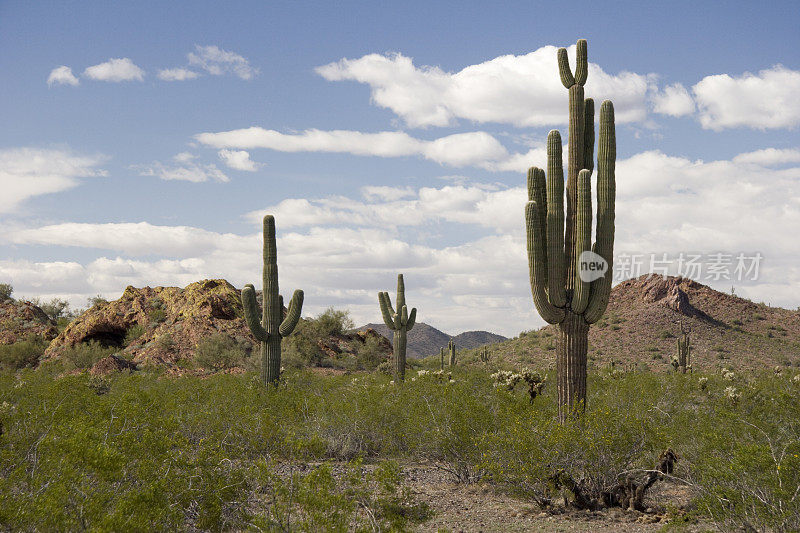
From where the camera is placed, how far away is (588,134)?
12.0 meters

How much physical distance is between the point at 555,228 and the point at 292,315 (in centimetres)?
915

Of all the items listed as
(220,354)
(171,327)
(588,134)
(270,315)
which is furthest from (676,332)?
(588,134)

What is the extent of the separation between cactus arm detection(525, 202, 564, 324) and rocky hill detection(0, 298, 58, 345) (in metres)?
32.5

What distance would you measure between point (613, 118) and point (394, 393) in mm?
7247

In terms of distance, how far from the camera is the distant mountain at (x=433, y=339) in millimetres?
78106

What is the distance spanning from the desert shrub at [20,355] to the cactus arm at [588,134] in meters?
28.9

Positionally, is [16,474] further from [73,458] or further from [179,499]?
[179,499]

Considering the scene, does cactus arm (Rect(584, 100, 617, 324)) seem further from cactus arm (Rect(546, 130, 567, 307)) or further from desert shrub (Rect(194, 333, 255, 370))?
desert shrub (Rect(194, 333, 255, 370))

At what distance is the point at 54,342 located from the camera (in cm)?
3130

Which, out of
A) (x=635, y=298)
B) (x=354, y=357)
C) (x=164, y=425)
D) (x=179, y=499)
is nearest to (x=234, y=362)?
(x=354, y=357)

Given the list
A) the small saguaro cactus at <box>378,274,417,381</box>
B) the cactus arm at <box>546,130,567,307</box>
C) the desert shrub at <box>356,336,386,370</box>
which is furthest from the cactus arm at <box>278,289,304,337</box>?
the desert shrub at <box>356,336,386,370</box>

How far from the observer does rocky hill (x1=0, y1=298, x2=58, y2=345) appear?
34156mm

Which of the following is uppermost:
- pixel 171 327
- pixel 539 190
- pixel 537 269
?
pixel 539 190

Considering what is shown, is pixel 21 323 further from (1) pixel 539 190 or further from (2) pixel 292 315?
(1) pixel 539 190
